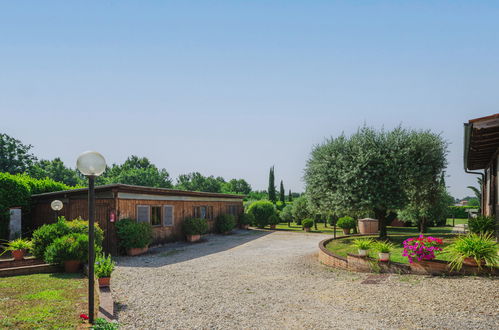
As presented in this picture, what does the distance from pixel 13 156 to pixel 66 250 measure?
4242cm

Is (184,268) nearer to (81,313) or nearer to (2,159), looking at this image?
(81,313)

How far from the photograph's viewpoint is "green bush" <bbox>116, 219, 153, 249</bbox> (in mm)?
15906

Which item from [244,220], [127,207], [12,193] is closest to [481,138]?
[127,207]

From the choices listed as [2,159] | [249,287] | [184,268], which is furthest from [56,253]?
[2,159]

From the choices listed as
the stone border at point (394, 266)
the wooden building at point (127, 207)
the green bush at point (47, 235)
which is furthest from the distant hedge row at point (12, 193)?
the stone border at point (394, 266)

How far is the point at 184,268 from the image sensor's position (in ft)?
42.1

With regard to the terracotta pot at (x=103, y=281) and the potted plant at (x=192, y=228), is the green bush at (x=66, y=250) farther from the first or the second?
the potted plant at (x=192, y=228)

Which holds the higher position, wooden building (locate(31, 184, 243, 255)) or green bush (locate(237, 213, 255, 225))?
wooden building (locate(31, 184, 243, 255))

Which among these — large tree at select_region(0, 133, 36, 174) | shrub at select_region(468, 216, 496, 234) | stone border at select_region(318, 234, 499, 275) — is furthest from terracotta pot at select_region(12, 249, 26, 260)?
large tree at select_region(0, 133, 36, 174)

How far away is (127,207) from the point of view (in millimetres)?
16906

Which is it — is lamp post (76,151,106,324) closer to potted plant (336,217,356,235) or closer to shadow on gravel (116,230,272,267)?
shadow on gravel (116,230,272,267)

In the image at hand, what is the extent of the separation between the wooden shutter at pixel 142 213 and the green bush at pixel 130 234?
118cm

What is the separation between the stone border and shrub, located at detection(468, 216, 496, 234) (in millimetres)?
4748

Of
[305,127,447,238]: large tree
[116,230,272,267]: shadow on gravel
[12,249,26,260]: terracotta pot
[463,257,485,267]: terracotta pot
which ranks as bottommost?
[116,230,272,267]: shadow on gravel
